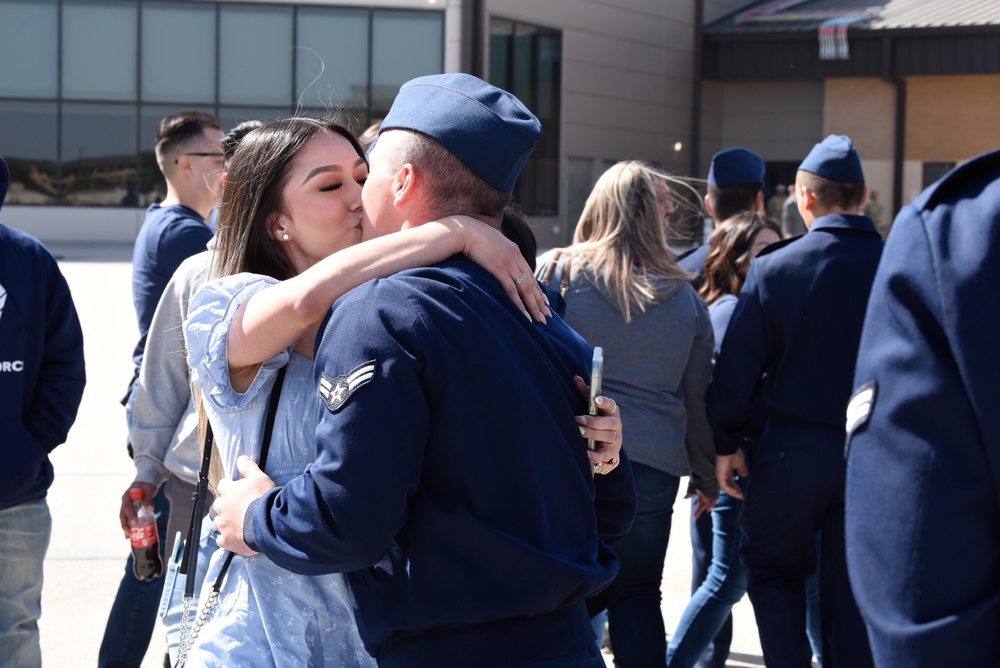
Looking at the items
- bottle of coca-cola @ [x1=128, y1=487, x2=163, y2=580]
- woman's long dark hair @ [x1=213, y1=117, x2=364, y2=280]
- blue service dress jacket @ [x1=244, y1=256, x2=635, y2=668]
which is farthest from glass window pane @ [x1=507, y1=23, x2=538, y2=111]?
blue service dress jacket @ [x1=244, y1=256, x2=635, y2=668]

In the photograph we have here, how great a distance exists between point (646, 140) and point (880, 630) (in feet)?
107

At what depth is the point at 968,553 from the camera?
1.32m

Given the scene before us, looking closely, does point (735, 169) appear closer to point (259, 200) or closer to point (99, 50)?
point (259, 200)

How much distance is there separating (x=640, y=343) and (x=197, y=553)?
2108mm

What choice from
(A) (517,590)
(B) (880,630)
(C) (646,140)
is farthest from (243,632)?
(C) (646,140)

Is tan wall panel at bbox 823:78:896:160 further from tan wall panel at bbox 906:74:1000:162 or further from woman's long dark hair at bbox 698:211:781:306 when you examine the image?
woman's long dark hair at bbox 698:211:781:306

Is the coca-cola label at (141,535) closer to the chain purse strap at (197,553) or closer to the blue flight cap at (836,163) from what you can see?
the chain purse strap at (197,553)

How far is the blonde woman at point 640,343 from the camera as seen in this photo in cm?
408

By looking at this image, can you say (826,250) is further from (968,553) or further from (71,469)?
(71,469)

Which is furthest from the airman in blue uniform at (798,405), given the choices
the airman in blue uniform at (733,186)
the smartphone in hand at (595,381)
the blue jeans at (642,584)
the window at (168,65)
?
the window at (168,65)

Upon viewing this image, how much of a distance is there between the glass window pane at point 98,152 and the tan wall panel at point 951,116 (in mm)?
20915

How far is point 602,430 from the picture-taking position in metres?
2.10

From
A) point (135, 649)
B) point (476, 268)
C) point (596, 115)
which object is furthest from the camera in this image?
point (596, 115)

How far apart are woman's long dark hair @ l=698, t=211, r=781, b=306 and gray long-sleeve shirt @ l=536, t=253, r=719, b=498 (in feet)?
2.78
